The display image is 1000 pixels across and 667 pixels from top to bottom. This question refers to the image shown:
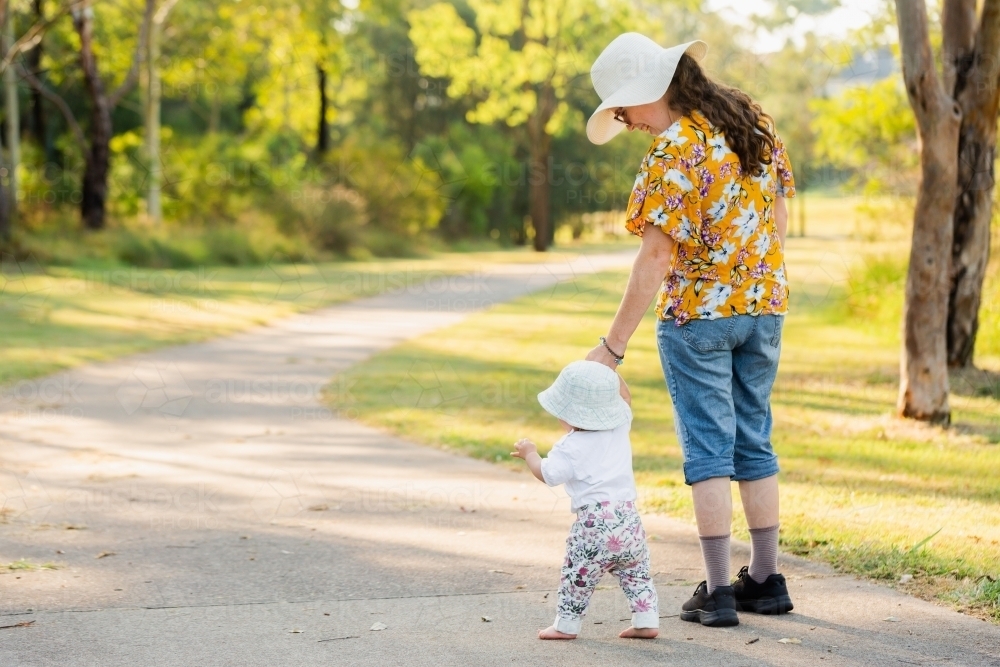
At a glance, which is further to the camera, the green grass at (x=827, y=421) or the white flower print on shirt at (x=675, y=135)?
the green grass at (x=827, y=421)

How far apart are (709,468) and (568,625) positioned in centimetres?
70

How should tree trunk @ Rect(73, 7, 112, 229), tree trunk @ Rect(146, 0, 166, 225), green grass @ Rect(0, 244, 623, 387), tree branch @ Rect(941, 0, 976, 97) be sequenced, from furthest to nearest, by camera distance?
1. tree trunk @ Rect(146, 0, 166, 225)
2. tree trunk @ Rect(73, 7, 112, 229)
3. green grass @ Rect(0, 244, 623, 387)
4. tree branch @ Rect(941, 0, 976, 97)

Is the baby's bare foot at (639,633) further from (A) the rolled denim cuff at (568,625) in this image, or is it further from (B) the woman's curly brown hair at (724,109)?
(B) the woman's curly brown hair at (724,109)

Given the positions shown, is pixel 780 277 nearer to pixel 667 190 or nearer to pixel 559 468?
pixel 667 190

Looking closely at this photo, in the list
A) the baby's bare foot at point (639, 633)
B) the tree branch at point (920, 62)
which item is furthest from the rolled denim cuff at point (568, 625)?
the tree branch at point (920, 62)

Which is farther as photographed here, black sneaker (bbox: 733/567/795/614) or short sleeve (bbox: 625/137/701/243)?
black sneaker (bbox: 733/567/795/614)

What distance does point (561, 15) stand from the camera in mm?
35906

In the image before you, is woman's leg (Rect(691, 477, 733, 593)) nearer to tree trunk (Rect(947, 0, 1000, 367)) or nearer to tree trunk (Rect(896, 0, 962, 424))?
tree trunk (Rect(896, 0, 962, 424))

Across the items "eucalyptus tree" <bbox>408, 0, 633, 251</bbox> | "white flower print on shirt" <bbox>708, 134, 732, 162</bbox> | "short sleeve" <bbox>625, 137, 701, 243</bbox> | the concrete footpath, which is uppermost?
"eucalyptus tree" <bbox>408, 0, 633, 251</bbox>

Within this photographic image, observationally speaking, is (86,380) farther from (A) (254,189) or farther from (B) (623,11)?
(B) (623,11)

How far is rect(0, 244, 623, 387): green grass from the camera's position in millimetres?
12281

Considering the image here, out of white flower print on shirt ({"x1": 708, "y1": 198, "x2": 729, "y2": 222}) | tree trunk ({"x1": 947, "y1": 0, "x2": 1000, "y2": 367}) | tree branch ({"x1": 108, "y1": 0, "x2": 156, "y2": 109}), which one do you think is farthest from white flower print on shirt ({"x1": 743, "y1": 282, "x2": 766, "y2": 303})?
tree branch ({"x1": 108, "y1": 0, "x2": 156, "y2": 109})

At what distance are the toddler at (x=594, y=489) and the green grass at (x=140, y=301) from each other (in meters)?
7.53

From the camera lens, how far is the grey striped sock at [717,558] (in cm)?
403
